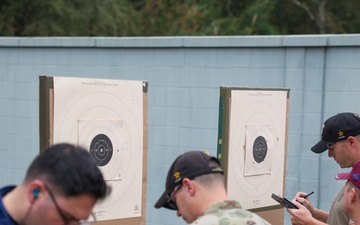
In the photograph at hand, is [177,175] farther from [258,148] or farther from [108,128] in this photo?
[258,148]

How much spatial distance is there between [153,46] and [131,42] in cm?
28

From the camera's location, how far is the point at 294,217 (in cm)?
457

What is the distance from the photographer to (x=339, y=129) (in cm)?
488

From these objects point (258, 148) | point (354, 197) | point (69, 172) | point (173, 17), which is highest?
point (173, 17)

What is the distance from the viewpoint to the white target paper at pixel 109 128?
4.30 m

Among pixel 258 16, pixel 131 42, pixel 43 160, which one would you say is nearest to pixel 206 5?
pixel 258 16

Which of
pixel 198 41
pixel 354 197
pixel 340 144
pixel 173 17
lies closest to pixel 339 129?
pixel 340 144

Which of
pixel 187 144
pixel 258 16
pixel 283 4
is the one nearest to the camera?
pixel 187 144

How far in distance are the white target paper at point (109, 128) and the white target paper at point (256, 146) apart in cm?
62

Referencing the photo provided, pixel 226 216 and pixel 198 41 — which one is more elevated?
pixel 198 41

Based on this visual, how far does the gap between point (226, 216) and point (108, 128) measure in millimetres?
1608

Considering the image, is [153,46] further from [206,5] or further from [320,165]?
[206,5]

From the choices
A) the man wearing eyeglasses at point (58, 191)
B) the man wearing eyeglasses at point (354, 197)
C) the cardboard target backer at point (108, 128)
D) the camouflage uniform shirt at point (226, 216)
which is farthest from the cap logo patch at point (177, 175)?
the man wearing eyeglasses at point (354, 197)

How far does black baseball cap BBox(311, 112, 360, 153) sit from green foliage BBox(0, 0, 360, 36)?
11958 millimetres
